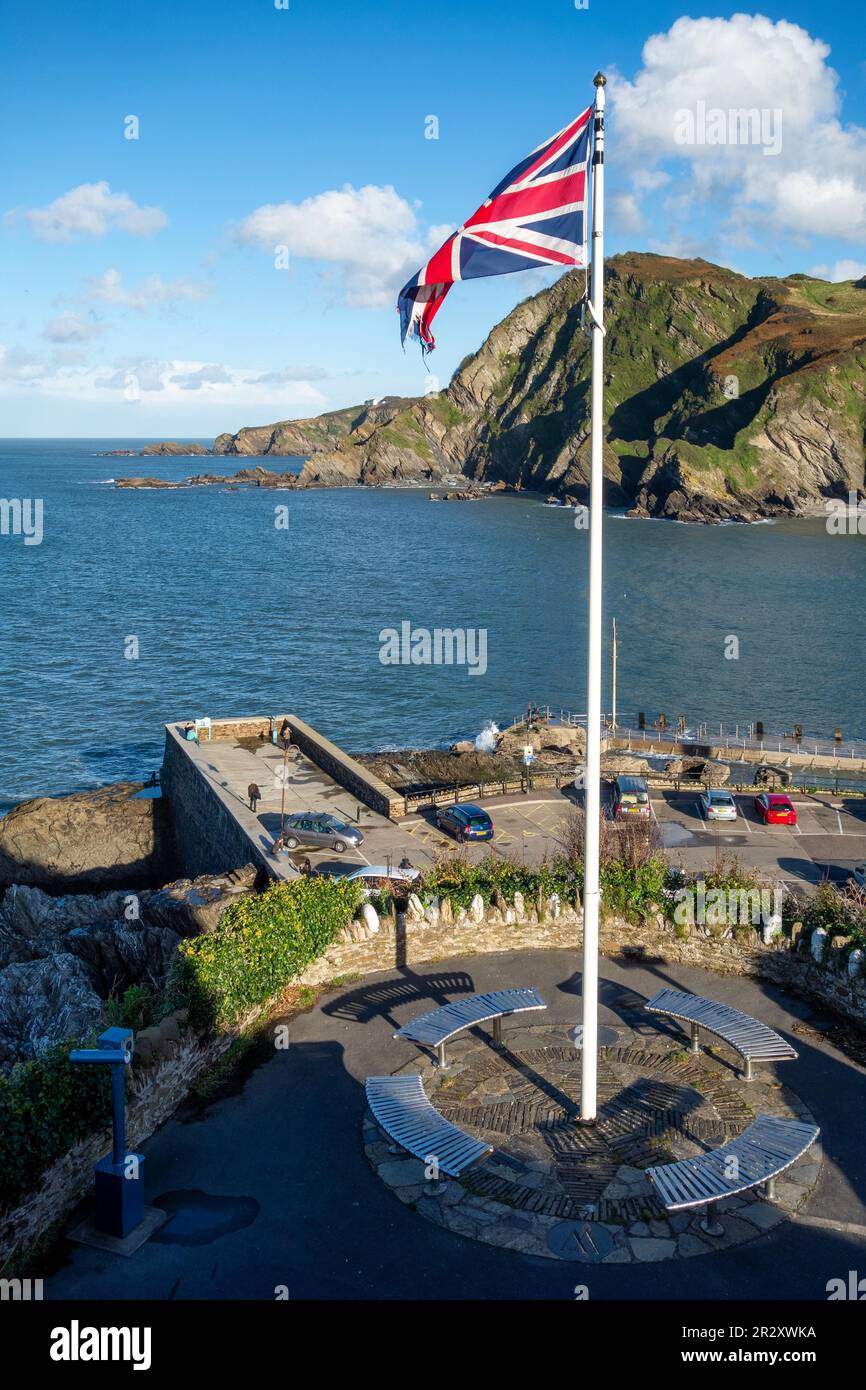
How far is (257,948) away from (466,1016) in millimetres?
3360

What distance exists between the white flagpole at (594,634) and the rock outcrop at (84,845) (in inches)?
1011

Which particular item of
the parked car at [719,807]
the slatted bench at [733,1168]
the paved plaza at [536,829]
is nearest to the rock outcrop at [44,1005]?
the paved plaza at [536,829]

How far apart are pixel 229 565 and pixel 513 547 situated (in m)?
34.0

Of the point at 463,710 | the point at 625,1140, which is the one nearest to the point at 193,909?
the point at 625,1140

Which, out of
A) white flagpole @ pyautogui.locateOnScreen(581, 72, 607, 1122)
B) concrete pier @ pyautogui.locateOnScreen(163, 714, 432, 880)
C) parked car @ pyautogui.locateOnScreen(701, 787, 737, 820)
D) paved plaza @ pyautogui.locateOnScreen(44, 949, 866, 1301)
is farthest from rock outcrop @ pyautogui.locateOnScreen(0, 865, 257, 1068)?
parked car @ pyautogui.locateOnScreen(701, 787, 737, 820)

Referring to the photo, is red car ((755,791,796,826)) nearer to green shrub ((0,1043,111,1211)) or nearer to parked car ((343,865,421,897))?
parked car ((343,865,421,897))

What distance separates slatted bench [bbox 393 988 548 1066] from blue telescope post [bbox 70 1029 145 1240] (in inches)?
165

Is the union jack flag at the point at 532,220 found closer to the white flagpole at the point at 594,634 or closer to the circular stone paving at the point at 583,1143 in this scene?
the white flagpole at the point at 594,634

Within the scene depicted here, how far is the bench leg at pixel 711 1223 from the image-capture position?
39.8ft

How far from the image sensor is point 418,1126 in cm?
1323

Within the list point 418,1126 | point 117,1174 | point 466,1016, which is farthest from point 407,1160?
point 117,1174

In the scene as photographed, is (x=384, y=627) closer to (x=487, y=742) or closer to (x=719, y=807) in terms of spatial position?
(x=487, y=742)
